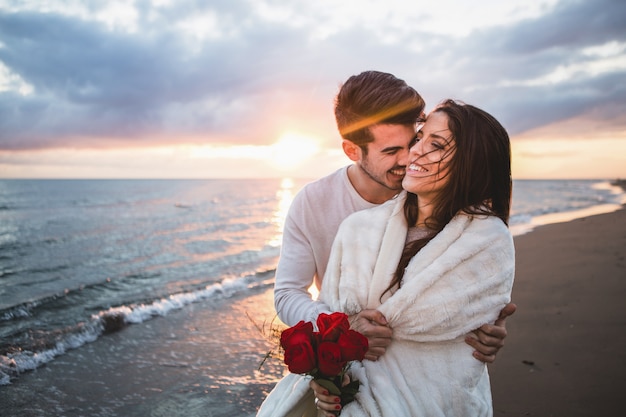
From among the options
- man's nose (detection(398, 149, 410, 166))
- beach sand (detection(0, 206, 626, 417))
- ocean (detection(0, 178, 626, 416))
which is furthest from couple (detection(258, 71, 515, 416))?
beach sand (detection(0, 206, 626, 417))

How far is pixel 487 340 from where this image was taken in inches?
74.9

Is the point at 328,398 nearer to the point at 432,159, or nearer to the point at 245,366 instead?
the point at 432,159

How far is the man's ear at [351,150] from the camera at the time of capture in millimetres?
3137

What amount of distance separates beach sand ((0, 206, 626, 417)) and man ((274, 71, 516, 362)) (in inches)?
105

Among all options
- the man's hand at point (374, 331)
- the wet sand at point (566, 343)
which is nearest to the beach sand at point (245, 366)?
the wet sand at point (566, 343)

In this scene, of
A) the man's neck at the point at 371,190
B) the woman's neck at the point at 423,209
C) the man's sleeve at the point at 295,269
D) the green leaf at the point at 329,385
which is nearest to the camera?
the green leaf at the point at 329,385

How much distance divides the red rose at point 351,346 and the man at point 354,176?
41.5 inches

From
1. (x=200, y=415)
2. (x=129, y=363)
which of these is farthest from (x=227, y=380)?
(x=129, y=363)

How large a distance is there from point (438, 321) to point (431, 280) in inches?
7.4

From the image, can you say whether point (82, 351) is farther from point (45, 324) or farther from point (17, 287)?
point (17, 287)

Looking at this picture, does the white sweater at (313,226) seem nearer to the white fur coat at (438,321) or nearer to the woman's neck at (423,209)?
the woman's neck at (423,209)

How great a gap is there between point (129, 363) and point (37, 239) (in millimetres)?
16401

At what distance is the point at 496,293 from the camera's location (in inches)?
77.2

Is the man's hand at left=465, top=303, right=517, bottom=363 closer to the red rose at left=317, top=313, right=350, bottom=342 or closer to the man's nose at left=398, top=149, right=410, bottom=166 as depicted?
the red rose at left=317, top=313, right=350, bottom=342
